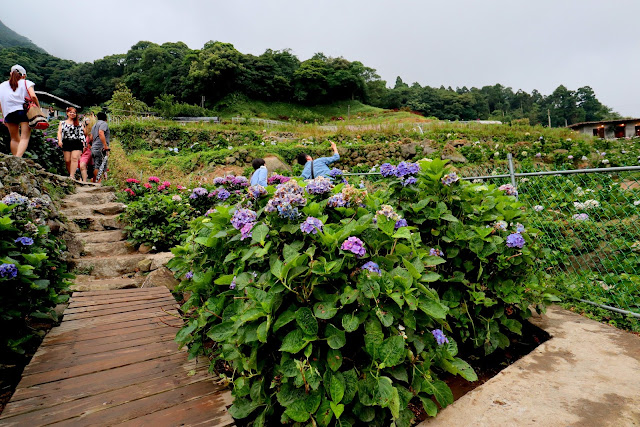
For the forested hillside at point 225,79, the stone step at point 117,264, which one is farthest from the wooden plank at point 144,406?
the forested hillside at point 225,79

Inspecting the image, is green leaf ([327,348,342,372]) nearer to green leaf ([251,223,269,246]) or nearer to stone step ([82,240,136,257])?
green leaf ([251,223,269,246])

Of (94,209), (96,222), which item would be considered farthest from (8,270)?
(94,209)

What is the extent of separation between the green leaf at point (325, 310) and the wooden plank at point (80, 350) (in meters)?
1.46

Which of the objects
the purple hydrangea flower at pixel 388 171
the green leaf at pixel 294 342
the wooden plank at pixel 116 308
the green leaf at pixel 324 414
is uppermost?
the purple hydrangea flower at pixel 388 171

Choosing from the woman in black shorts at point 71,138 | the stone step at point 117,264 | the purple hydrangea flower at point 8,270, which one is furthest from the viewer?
the woman in black shorts at point 71,138

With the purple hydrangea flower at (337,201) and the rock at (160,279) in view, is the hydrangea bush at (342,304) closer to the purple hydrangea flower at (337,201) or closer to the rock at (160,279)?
the purple hydrangea flower at (337,201)

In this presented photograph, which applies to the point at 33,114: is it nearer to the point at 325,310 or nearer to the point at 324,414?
the point at 325,310

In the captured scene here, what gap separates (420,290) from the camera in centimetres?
137

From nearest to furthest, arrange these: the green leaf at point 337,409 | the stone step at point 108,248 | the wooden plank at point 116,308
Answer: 1. the green leaf at point 337,409
2. the wooden plank at point 116,308
3. the stone step at point 108,248

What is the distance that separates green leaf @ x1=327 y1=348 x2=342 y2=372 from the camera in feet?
3.79

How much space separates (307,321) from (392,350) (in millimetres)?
332

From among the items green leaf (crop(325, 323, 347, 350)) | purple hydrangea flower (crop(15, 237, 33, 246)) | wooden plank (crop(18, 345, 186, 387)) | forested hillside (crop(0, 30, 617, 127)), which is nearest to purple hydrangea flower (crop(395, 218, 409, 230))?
green leaf (crop(325, 323, 347, 350))

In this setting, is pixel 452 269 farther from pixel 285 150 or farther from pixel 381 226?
pixel 285 150

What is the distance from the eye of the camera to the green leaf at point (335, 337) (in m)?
1.15
